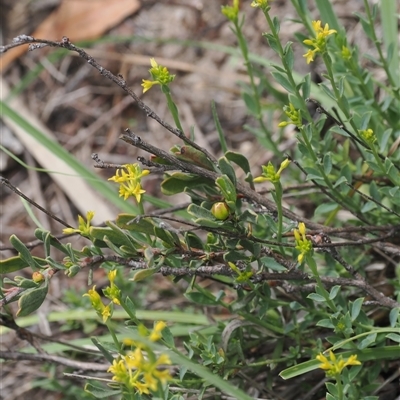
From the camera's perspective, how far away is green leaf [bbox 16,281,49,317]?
3.90 ft

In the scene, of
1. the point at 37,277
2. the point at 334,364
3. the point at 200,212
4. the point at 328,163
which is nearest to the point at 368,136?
the point at 328,163

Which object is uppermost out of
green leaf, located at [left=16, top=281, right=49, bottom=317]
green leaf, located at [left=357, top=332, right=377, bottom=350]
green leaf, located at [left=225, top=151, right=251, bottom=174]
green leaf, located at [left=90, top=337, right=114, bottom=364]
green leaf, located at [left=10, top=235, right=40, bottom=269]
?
green leaf, located at [left=10, top=235, right=40, bottom=269]

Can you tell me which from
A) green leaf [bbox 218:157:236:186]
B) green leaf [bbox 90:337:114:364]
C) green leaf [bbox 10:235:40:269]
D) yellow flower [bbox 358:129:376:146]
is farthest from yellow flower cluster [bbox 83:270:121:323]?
yellow flower [bbox 358:129:376:146]

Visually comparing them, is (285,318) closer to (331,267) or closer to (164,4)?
(331,267)

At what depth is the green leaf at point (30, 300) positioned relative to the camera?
46.8 inches

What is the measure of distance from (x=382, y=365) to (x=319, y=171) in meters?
0.48

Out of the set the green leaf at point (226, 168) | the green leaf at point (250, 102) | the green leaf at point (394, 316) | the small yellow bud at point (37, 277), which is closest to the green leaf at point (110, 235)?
the small yellow bud at point (37, 277)

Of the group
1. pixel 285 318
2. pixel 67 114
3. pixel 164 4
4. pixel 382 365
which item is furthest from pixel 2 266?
pixel 164 4

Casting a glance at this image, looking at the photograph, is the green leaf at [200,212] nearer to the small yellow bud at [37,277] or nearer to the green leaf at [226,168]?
the green leaf at [226,168]

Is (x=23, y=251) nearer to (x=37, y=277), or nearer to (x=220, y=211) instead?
(x=37, y=277)

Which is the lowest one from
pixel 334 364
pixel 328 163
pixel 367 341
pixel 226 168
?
pixel 367 341

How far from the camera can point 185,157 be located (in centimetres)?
133

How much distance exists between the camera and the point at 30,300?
120cm

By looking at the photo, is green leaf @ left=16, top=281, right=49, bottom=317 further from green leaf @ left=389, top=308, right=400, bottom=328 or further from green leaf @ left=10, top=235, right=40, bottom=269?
green leaf @ left=389, top=308, right=400, bottom=328
